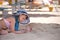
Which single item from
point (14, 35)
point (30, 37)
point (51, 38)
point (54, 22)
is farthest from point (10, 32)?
point (54, 22)

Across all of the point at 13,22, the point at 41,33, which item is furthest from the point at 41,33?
the point at 13,22

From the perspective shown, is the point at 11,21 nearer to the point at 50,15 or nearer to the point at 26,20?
the point at 26,20

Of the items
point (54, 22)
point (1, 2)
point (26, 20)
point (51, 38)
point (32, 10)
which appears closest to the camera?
point (51, 38)

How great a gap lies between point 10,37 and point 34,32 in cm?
Result: 21

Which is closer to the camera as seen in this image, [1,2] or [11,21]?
[11,21]

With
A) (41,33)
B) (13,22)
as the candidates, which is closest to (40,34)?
(41,33)

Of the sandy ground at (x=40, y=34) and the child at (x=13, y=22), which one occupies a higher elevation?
the child at (x=13, y=22)

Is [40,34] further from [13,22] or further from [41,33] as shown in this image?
[13,22]

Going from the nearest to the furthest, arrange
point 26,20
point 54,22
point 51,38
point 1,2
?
point 51,38 → point 26,20 → point 54,22 → point 1,2

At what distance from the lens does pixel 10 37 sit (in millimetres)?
1090

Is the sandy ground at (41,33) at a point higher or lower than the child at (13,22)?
lower

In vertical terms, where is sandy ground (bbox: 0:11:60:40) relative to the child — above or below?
below

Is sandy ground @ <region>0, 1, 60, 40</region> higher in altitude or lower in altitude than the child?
lower

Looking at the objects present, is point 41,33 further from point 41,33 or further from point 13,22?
point 13,22
